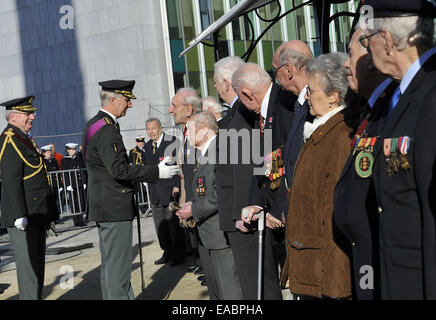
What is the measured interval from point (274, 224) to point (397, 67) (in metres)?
2.00

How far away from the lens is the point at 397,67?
2.67 meters

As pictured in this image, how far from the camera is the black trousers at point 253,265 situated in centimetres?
480

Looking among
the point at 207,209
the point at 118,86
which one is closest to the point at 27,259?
the point at 118,86

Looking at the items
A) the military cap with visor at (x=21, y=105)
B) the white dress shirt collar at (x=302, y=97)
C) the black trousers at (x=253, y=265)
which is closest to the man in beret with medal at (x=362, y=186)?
the white dress shirt collar at (x=302, y=97)

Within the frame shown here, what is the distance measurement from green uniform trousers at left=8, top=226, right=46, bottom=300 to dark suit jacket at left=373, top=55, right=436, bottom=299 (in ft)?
14.1

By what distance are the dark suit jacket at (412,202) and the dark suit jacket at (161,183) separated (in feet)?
20.2

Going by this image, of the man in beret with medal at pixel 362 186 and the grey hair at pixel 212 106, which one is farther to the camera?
the grey hair at pixel 212 106

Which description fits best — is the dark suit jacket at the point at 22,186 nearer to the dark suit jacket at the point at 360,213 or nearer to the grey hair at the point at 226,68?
the grey hair at the point at 226,68

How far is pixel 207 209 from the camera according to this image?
16.7 ft

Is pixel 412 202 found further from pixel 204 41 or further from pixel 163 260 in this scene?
pixel 204 41

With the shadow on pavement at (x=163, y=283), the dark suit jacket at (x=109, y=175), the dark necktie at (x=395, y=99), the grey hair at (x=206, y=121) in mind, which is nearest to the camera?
the dark necktie at (x=395, y=99)

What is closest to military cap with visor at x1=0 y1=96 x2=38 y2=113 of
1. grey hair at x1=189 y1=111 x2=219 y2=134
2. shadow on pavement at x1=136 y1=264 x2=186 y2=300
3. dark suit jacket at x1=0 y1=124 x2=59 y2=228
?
dark suit jacket at x1=0 y1=124 x2=59 y2=228

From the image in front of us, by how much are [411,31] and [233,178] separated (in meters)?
2.49

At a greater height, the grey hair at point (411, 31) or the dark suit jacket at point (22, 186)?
the grey hair at point (411, 31)
